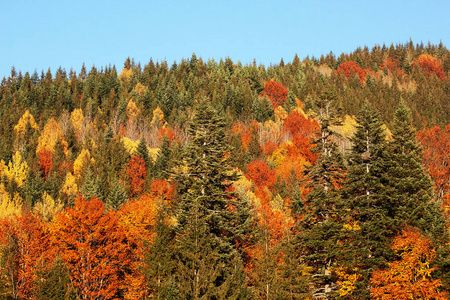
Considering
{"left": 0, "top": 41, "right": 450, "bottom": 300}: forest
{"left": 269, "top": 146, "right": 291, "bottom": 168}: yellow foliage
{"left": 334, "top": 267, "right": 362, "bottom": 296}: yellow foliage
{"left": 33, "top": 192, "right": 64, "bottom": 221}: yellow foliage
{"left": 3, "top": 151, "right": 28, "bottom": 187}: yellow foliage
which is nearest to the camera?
{"left": 0, "top": 41, "right": 450, "bottom": 300}: forest

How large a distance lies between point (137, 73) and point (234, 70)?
3605 centimetres

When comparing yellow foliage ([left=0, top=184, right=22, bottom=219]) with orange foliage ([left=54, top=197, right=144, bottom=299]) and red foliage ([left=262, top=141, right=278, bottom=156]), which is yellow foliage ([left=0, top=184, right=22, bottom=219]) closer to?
orange foliage ([left=54, top=197, right=144, bottom=299])

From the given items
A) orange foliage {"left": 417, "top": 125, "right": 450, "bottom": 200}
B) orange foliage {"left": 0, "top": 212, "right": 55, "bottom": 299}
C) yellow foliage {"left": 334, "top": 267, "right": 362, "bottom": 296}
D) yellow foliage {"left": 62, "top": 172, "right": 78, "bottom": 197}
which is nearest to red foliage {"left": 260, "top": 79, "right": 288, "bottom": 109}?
orange foliage {"left": 417, "top": 125, "right": 450, "bottom": 200}

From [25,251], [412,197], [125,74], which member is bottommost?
[25,251]

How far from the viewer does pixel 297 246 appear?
33.8m

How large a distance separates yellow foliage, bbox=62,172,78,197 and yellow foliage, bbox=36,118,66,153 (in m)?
25.7

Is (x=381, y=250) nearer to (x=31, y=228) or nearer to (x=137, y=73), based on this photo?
(x=31, y=228)

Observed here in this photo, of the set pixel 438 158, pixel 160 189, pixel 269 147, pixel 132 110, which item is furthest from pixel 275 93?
pixel 160 189

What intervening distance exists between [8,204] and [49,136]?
48.8 metres

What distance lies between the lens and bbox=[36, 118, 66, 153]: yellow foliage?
339 feet

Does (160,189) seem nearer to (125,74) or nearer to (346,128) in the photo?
(346,128)

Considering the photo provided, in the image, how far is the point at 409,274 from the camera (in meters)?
32.1

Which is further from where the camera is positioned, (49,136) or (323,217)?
(49,136)

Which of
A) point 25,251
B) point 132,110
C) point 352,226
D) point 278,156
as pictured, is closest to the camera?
point 352,226
